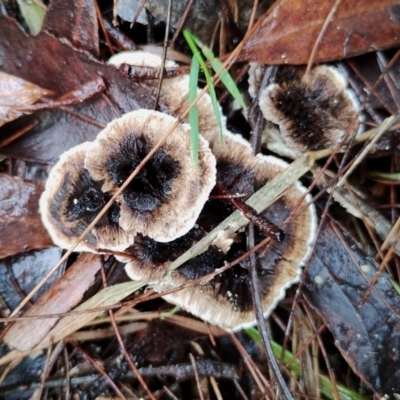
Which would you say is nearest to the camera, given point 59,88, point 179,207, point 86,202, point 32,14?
point 179,207

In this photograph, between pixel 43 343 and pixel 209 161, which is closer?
pixel 209 161

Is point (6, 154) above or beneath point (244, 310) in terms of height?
above

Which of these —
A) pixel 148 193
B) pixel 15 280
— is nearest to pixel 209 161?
pixel 148 193

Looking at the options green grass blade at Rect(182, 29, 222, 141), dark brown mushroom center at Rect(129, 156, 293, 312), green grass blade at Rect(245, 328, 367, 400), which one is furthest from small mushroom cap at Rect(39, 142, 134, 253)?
green grass blade at Rect(245, 328, 367, 400)

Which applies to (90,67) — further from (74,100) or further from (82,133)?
(82,133)

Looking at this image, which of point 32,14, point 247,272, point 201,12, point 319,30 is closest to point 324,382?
point 247,272

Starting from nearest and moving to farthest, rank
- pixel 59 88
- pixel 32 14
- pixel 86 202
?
pixel 86 202
pixel 59 88
pixel 32 14

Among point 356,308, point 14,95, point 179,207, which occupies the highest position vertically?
point 14,95

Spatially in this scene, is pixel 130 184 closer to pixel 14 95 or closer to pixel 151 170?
pixel 151 170
